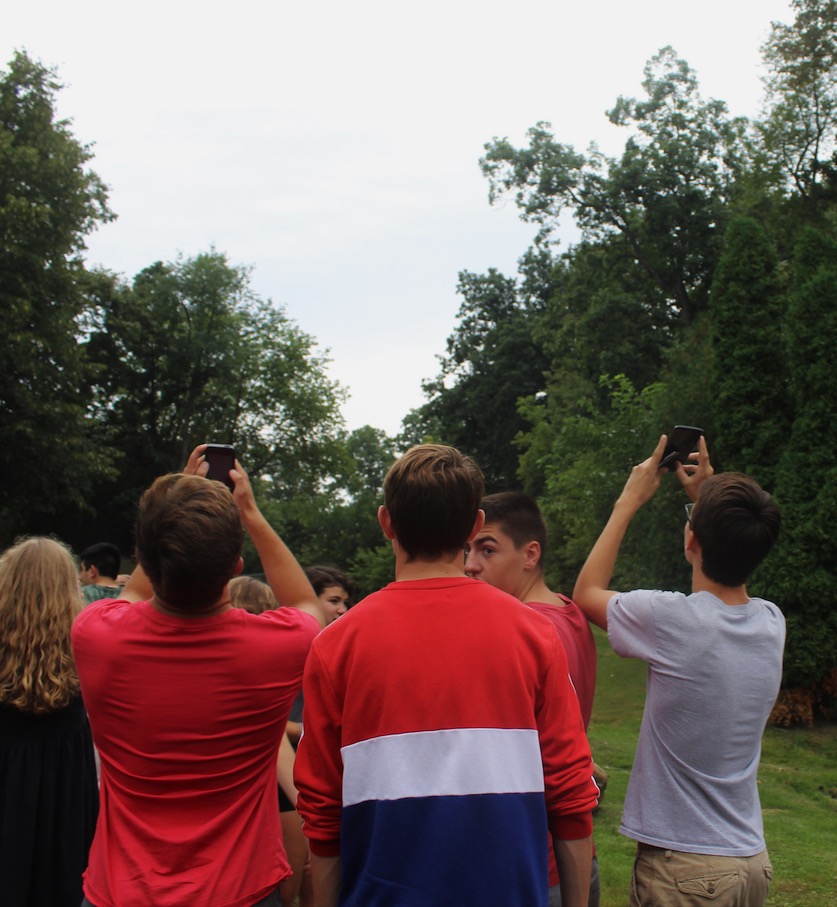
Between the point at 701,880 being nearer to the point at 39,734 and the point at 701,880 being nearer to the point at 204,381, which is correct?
the point at 39,734

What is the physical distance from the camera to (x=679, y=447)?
3359 mm

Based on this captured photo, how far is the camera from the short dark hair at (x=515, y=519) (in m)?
3.40

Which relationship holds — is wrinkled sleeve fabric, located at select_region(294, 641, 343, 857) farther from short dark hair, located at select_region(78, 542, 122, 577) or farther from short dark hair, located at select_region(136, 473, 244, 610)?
short dark hair, located at select_region(78, 542, 122, 577)

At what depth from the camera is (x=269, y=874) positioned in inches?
104

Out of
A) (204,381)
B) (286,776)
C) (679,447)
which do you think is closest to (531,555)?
(679,447)

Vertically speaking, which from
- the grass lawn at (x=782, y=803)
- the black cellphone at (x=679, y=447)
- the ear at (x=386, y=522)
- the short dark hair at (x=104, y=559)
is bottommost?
the grass lawn at (x=782, y=803)

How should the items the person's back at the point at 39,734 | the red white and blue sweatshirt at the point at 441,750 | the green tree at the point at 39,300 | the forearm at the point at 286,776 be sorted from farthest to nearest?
the green tree at the point at 39,300 < the forearm at the point at 286,776 < the person's back at the point at 39,734 < the red white and blue sweatshirt at the point at 441,750

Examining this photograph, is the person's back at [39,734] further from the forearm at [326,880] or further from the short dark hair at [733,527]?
the short dark hair at [733,527]

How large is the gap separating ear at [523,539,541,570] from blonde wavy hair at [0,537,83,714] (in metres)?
1.68

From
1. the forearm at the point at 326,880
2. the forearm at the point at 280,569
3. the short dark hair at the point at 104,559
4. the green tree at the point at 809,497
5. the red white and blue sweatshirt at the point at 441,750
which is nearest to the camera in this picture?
the red white and blue sweatshirt at the point at 441,750

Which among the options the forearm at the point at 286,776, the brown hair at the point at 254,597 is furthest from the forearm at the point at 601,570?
the brown hair at the point at 254,597

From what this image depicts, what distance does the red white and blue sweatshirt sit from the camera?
220 cm

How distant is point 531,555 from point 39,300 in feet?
94.0

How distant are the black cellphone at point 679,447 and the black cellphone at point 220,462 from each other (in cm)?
146
